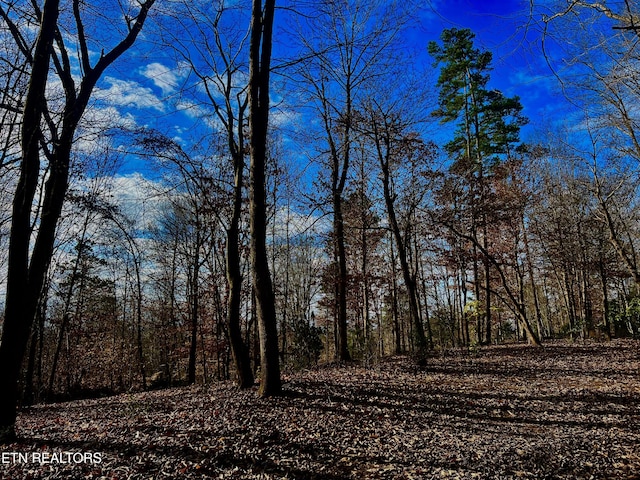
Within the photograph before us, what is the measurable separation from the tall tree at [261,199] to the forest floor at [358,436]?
0.54 meters

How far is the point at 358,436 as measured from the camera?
4.12m

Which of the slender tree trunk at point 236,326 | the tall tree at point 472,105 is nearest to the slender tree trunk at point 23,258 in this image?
the slender tree trunk at point 236,326

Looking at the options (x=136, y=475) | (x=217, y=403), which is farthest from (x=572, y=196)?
(x=136, y=475)

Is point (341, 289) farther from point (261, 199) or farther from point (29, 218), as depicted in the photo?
point (29, 218)

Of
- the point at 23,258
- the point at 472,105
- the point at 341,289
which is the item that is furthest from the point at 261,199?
the point at 472,105

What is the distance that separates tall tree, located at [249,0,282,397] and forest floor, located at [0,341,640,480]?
0.54 meters

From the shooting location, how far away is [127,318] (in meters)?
22.5

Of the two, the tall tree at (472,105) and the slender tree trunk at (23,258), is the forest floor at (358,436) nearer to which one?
the slender tree trunk at (23,258)

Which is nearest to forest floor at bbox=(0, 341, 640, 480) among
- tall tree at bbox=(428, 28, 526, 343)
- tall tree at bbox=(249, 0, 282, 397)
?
tall tree at bbox=(249, 0, 282, 397)

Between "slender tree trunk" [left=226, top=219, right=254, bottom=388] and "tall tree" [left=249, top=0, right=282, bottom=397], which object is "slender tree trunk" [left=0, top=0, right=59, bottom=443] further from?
"slender tree trunk" [left=226, top=219, right=254, bottom=388]

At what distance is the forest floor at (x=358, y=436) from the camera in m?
3.31

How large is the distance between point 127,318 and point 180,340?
24.2 ft

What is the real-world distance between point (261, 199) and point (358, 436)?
376cm

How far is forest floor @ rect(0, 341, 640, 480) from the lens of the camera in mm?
3307
